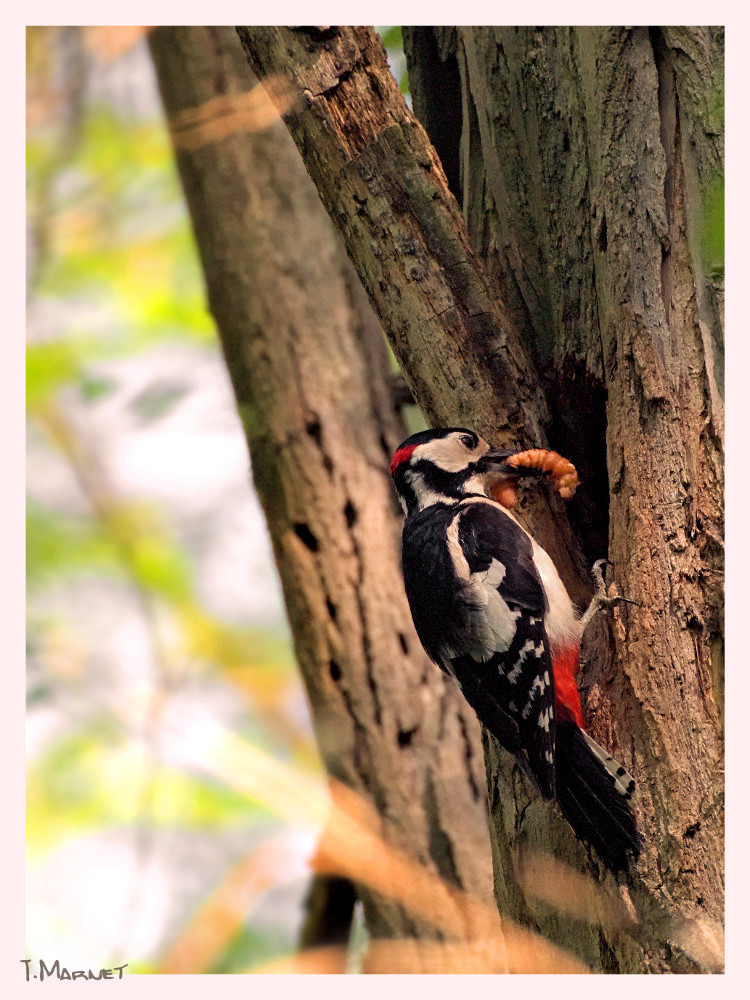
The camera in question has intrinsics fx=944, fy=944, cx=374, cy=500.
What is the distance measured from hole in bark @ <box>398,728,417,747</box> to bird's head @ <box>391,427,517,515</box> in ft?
2.41

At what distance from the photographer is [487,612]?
1.99 meters

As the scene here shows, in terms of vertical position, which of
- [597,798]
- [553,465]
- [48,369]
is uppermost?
[48,369]

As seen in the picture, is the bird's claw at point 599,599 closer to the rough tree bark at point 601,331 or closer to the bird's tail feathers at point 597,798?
the rough tree bark at point 601,331

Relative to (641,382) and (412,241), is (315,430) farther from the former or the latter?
(641,382)

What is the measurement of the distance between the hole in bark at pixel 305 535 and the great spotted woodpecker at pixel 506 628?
56 centimetres

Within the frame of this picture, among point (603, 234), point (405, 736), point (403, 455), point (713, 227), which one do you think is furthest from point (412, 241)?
point (405, 736)

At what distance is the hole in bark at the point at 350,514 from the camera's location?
8.88ft

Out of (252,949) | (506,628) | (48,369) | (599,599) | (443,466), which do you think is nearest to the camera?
(599,599)

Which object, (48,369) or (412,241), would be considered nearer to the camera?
(412,241)

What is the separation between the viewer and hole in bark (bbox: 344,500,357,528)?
2707 millimetres

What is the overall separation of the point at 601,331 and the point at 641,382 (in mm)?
151

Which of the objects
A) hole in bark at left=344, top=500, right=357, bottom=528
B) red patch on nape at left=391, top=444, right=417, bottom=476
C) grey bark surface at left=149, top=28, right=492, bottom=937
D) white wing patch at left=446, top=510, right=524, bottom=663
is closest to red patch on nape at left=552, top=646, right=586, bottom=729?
white wing patch at left=446, top=510, right=524, bottom=663

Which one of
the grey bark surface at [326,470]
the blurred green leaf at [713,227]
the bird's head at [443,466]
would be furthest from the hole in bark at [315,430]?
the blurred green leaf at [713,227]

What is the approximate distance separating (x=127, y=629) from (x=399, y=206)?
4.58 feet
